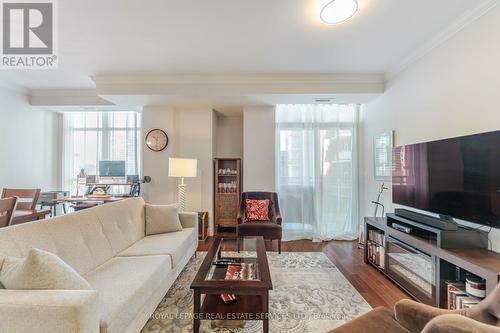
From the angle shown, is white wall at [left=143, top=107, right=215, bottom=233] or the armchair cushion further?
white wall at [left=143, top=107, right=215, bottom=233]

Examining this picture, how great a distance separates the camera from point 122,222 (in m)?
2.48

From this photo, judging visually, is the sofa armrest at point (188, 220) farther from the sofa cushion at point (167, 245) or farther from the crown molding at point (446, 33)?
the crown molding at point (446, 33)

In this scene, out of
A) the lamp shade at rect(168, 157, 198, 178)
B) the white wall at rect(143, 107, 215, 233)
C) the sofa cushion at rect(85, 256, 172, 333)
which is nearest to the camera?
the sofa cushion at rect(85, 256, 172, 333)

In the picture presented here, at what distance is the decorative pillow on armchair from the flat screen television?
1.89m

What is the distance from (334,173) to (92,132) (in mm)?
5193

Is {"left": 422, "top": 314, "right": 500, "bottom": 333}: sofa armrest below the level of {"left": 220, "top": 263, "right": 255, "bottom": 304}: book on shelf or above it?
above

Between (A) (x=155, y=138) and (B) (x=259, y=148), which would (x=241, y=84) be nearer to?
(B) (x=259, y=148)

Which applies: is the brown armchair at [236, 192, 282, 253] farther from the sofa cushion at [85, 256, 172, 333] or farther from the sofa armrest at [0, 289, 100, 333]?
the sofa armrest at [0, 289, 100, 333]

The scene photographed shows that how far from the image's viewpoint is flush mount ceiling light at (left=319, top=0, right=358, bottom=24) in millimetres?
1926

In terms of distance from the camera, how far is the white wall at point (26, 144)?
156 inches

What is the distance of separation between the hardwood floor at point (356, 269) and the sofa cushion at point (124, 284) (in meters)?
1.66

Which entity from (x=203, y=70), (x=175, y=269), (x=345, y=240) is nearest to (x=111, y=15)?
(x=203, y=70)

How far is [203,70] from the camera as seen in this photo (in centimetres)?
334

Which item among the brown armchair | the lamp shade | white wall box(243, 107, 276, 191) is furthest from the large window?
the brown armchair
